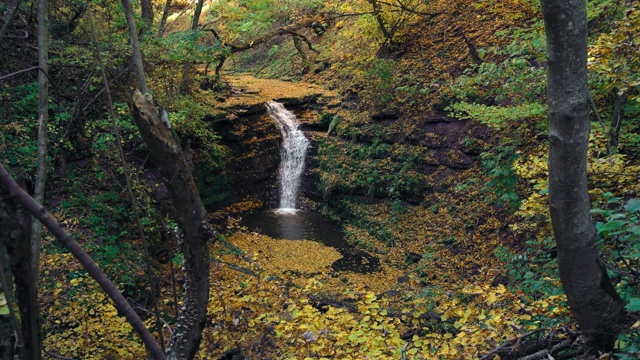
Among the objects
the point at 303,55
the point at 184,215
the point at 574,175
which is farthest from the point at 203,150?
the point at 574,175

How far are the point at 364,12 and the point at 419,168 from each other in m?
5.21

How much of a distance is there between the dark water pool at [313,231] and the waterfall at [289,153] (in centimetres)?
60

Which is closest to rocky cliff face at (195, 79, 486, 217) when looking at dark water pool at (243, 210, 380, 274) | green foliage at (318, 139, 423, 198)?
green foliage at (318, 139, 423, 198)

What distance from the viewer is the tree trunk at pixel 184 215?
2.21 meters

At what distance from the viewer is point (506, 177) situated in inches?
285

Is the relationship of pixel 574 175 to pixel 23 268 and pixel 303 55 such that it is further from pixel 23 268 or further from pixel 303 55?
pixel 303 55

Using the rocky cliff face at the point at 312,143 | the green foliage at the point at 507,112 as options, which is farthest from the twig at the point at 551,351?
the rocky cliff face at the point at 312,143

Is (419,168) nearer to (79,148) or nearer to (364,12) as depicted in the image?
(364,12)

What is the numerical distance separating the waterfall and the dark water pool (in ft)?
1.97

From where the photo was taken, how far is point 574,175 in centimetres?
228

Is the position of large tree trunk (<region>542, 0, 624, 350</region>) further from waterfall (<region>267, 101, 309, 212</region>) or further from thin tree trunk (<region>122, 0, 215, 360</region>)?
waterfall (<region>267, 101, 309, 212</region>)

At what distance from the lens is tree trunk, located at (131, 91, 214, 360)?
7.24 feet

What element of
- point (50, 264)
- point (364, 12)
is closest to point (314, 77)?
point (364, 12)

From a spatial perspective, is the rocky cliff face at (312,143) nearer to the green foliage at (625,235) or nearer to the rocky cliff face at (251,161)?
the rocky cliff face at (251,161)
